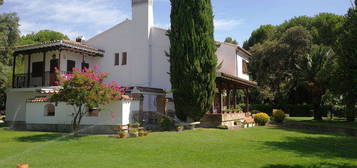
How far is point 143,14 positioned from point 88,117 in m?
11.1

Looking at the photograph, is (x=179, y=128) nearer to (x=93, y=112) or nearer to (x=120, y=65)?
(x=93, y=112)

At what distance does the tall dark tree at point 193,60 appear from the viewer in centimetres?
2091

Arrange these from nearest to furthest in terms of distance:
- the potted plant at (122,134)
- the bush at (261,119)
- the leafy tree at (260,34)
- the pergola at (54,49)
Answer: the potted plant at (122,134)
the pergola at (54,49)
the bush at (261,119)
the leafy tree at (260,34)

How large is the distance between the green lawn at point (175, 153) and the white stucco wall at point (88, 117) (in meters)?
4.12

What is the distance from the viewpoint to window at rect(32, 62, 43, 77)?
27505 millimetres

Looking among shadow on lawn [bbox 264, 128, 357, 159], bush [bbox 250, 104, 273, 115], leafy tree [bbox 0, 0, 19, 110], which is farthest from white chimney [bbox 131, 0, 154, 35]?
bush [bbox 250, 104, 273, 115]

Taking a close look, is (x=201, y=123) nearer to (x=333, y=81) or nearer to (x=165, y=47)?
(x=165, y=47)

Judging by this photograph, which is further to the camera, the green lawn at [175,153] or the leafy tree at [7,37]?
the leafy tree at [7,37]

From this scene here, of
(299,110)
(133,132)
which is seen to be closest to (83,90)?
(133,132)

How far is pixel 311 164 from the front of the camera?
10.3 m

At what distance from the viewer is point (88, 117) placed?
66.4ft

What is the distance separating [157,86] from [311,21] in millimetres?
37933

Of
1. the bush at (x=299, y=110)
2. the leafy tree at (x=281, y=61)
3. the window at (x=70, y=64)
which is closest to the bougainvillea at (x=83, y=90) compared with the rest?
the window at (x=70, y=64)

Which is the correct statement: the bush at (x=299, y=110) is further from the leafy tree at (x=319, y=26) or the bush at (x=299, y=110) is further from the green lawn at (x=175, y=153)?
the green lawn at (x=175, y=153)
